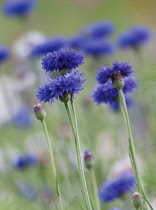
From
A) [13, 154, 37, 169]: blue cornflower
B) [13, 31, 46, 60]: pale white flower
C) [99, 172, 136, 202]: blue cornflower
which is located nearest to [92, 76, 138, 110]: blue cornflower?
[99, 172, 136, 202]: blue cornflower

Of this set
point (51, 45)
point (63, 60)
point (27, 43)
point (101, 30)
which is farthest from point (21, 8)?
point (63, 60)

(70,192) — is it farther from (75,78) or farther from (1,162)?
(75,78)

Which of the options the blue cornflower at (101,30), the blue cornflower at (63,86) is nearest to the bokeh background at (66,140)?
the blue cornflower at (101,30)

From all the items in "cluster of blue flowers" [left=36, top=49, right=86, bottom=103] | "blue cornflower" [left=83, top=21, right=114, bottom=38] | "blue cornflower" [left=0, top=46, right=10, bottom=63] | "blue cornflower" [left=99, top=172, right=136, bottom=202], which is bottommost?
"blue cornflower" [left=99, top=172, right=136, bottom=202]

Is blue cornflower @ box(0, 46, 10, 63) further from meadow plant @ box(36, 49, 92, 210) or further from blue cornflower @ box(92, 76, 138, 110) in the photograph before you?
meadow plant @ box(36, 49, 92, 210)

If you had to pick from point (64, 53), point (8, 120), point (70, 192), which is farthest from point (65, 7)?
point (64, 53)

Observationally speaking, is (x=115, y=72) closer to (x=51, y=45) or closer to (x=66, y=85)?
(x=66, y=85)

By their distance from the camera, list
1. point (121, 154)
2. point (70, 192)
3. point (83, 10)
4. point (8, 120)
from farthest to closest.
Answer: point (83, 10) < point (8, 120) < point (121, 154) < point (70, 192)
